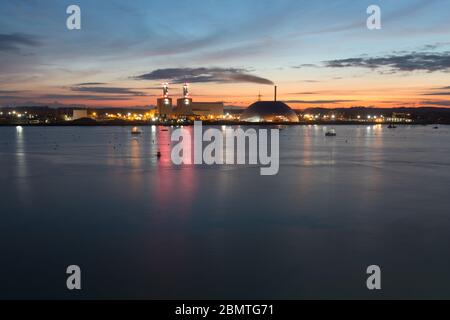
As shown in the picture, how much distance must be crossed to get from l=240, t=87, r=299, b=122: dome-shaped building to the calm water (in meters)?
154

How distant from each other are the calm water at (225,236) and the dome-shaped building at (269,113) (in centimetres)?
15379

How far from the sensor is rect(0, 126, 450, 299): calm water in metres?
8.95

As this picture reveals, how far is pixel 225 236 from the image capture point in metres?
12.2

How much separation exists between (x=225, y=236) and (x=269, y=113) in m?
167

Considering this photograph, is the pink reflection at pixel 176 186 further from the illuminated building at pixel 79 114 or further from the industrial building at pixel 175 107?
the illuminated building at pixel 79 114

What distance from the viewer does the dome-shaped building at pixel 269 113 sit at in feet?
578

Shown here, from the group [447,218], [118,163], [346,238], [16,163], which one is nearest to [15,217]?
[346,238]

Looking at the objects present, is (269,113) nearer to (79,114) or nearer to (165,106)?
(165,106)

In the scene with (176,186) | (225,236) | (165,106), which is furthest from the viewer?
(165,106)

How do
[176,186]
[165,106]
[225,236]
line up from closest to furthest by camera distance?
[225,236]
[176,186]
[165,106]

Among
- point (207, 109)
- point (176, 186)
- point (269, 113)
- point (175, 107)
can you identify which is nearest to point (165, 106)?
point (175, 107)

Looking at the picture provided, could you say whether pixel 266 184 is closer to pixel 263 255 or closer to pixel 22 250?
pixel 263 255
